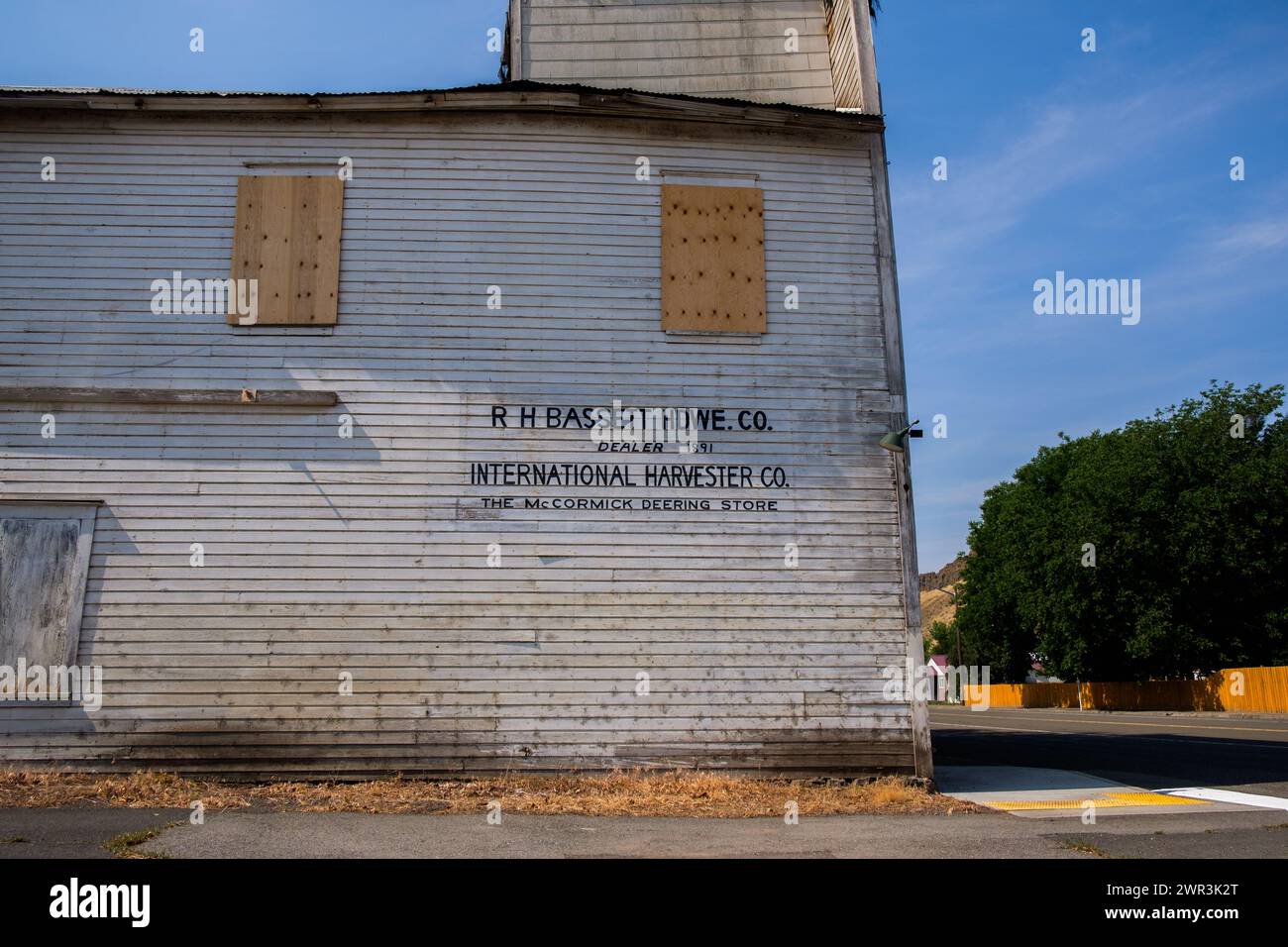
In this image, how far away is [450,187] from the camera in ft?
39.4

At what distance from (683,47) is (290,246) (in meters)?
7.14

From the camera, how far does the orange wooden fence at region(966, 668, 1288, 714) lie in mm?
36625

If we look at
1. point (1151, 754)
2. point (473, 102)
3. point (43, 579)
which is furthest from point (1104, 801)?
point (43, 579)

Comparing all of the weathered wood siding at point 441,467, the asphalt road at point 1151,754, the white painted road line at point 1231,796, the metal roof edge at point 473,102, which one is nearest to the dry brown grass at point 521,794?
the weathered wood siding at point 441,467

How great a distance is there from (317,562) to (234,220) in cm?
444

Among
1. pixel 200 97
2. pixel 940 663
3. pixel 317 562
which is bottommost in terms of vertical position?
pixel 940 663

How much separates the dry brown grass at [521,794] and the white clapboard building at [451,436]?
0.30 m

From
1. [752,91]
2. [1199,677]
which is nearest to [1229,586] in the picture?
[1199,677]

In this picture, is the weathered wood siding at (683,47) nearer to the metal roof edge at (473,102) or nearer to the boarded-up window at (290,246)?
the metal roof edge at (473,102)

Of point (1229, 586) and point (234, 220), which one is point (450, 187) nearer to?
point (234, 220)

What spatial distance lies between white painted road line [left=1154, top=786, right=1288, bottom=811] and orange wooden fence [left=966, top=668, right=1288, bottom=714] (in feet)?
100

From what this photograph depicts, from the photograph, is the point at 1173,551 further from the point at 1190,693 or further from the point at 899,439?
the point at 899,439

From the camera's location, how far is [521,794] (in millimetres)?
10023
